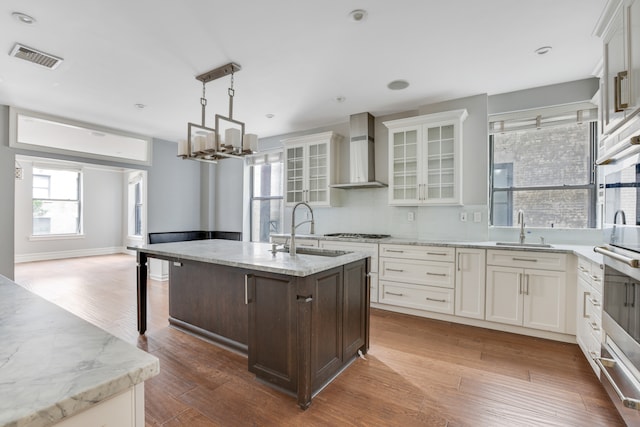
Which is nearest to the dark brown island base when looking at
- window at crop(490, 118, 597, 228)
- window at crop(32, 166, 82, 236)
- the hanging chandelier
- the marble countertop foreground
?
the hanging chandelier

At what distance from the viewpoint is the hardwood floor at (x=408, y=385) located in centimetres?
186

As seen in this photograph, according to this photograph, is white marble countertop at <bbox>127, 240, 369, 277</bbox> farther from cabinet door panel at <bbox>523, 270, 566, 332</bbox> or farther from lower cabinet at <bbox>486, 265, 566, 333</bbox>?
cabinet door panel at <bbox>523, 270, 566, 332</bbox>

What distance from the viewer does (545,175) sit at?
3576 mm

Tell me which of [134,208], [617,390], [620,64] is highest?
[620,64]

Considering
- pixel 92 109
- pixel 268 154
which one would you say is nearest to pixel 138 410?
pixel 92 109

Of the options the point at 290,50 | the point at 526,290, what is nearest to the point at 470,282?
the point at 526,290

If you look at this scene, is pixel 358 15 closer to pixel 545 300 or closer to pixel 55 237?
pixel 545 300

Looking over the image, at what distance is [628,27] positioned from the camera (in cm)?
162

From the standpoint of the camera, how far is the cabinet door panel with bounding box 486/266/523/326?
3092 mm

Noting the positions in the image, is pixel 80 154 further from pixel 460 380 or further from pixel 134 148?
pixel 460 380

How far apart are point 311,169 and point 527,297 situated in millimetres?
3244

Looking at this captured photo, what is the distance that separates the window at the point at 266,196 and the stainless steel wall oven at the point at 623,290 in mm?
4571

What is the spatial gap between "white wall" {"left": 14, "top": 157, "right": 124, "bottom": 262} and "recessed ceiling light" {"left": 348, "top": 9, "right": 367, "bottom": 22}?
901 centimetres

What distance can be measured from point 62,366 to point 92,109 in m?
4.65
